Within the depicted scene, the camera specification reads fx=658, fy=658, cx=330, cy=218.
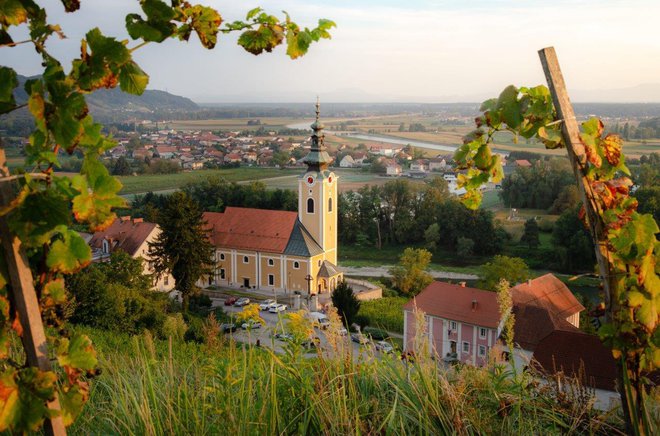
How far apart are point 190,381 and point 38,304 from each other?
5.78 feet

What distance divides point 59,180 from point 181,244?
73.9 ft

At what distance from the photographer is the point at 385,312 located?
24.5 metres

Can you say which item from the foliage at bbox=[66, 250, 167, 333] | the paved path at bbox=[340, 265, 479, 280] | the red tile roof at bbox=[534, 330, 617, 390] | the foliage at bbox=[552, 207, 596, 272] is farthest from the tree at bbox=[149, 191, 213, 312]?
the foliage at bbox=[552, 207, 596, 272]

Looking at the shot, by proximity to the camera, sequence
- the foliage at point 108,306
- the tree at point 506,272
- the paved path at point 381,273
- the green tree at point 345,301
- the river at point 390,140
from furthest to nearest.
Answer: the river at point 390,140
the paved path at point 381,273
the tree at point 506,272
the green tree at point 345,301
the foliage at point 108,306

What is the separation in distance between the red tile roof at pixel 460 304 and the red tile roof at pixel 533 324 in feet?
7.49

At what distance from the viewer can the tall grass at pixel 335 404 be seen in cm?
249

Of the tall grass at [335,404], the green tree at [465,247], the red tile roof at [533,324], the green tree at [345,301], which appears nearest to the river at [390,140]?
the green tree at [465,247]

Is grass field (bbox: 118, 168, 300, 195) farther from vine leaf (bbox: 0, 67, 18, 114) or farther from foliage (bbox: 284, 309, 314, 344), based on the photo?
vine leaf (bbox: 0, 67, 18, 114)

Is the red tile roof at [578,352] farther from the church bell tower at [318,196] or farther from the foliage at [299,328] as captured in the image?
the church bell tower at [318,196]

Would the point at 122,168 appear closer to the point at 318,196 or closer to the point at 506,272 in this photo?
the point at 318,196

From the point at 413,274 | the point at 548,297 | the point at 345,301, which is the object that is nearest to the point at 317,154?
the point at 413,274

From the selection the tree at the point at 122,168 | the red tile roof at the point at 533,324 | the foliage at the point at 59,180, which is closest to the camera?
the foliage at the point at 59,180

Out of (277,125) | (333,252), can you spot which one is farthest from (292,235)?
(277,125)

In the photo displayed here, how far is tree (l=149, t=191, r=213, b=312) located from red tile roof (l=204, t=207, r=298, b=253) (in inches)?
249
